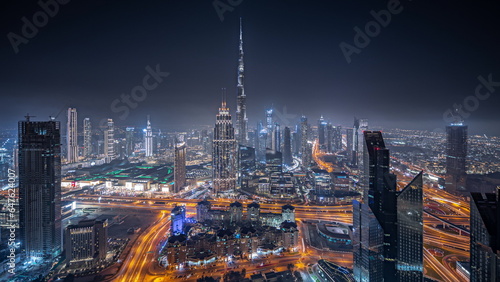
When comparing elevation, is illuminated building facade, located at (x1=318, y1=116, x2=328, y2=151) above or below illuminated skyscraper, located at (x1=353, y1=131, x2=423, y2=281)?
above

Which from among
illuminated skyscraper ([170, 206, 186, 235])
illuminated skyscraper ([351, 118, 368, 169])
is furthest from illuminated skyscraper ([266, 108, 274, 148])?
illuminated skyscraper ([170, 206, 186, 235])

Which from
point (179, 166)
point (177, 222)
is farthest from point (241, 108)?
point (177, 222)

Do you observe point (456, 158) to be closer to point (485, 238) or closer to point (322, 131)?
point (485, 238)

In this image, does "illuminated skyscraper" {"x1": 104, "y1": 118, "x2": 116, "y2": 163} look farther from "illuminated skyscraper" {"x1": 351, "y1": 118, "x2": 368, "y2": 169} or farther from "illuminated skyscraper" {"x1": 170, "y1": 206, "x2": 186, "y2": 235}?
"illuminated skyscraper" {"x1": 351, "y1": 118, "x2": 368, "y2": 169}

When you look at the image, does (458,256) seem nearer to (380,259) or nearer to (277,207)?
(380,259)

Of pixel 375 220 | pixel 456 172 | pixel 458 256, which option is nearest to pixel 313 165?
pixel 456 172

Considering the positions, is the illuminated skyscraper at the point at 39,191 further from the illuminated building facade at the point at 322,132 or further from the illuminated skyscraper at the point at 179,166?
the illuminated building facade at the point at 322,132

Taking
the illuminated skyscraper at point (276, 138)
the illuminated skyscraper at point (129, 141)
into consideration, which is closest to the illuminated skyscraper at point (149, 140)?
the illuminated skyscraper at point (129, 141)
